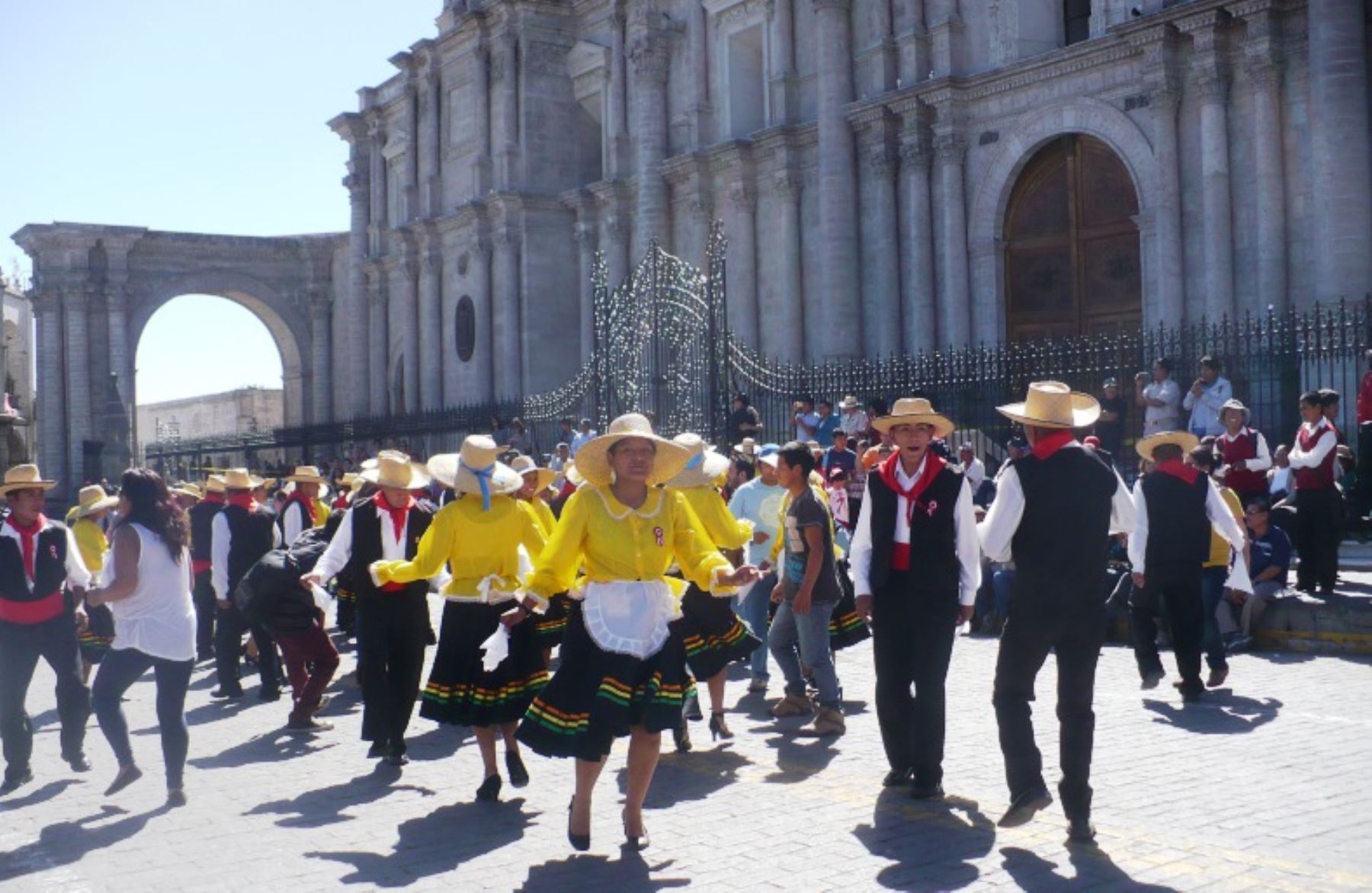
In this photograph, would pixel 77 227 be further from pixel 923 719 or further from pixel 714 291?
pixel 923 719

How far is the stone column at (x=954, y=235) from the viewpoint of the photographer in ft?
74.9

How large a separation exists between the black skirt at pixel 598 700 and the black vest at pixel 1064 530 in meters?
1.62

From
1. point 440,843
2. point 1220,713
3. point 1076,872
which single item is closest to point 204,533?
point 440,843

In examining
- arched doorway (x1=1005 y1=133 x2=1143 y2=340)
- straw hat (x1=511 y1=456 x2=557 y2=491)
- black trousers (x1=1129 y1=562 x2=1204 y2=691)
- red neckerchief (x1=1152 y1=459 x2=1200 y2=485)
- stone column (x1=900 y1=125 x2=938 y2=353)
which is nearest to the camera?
black trousers (x1=1129 y1=562 x2=1204 y2=691)

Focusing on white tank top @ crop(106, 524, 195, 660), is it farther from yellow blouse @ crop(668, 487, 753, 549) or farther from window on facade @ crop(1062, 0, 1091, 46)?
window on facade @ crop(1062, 0, 1091, 46)

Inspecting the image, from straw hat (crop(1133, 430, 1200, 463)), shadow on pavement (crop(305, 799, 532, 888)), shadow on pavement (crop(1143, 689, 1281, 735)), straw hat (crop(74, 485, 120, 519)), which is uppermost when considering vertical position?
straw hat (crop(1133, 430, 1200, 463))

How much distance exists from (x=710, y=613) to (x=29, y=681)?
3809mm

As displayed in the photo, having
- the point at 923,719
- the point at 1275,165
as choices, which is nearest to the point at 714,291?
the point at 1275,165

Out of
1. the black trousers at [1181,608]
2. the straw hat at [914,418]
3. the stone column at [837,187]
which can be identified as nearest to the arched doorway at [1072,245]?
the stone column at [837,187]

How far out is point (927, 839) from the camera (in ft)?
21.3

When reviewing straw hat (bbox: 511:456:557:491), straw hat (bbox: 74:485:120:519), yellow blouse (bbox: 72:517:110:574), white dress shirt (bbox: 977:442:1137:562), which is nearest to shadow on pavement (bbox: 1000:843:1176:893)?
white dress shirt (bbox: 977:442:1137:562)

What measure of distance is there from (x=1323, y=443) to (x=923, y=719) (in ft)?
20.7

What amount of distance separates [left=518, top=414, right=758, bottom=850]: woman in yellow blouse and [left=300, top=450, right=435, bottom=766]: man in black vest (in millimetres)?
2228

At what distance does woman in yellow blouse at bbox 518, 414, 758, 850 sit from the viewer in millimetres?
6426
